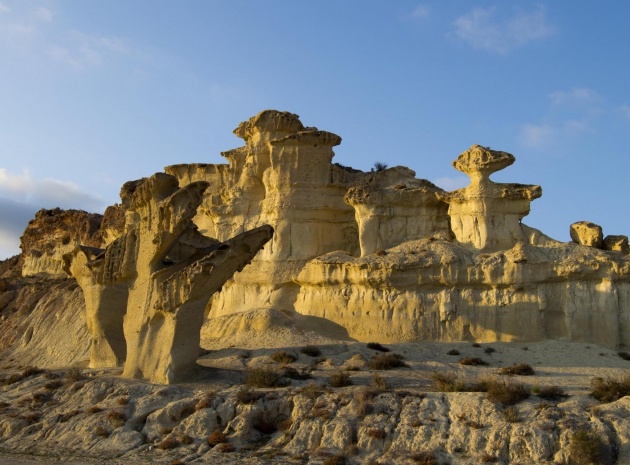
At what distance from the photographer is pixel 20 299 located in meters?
47.6

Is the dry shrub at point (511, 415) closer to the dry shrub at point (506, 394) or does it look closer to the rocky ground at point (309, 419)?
the rocky ground at point (309, 419)

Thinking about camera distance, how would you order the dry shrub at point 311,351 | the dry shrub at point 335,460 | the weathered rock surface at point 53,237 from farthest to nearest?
the weathered rock surface at point 53,237, the dry shrub at point 311,351, the dry shrub at point 335,460

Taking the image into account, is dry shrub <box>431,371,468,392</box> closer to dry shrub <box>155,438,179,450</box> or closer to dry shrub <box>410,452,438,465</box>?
dry shrub <box>410,452,438,465</box>

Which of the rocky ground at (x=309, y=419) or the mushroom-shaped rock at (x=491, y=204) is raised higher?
the mushroom-shaped rock at (x=491, y=204)

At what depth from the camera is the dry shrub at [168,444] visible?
17.1m

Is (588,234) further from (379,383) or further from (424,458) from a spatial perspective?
(424,458)

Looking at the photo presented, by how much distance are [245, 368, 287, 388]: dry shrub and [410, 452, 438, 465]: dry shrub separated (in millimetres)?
5985

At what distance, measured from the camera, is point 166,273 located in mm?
22281

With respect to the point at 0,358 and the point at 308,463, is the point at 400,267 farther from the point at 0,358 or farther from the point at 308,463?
the point at 0,358

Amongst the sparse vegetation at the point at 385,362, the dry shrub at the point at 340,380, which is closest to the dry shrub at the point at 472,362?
the sparse vegetation at the point at 385,362

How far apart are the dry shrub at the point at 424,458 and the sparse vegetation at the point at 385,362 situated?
7911 millimetres

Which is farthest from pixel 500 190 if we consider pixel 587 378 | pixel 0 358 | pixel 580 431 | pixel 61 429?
pixel 0 358

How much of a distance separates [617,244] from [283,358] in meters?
16.4

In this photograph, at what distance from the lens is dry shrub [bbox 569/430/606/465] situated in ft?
48.3
